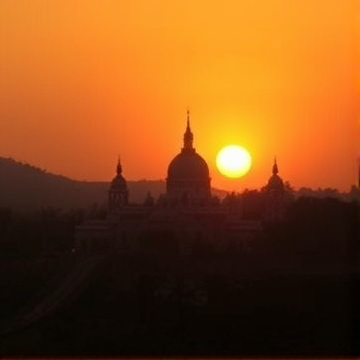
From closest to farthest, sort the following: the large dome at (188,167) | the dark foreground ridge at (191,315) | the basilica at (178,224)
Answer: the dark foreground ridge at (191,315)
the basilica at (178,224)
the large dome at (188,167)

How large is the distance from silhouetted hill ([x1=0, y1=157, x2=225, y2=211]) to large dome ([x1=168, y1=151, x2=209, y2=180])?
51.4 m

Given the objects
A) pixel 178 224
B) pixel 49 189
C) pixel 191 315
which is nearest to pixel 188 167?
pixel 178 224

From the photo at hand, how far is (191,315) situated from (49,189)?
84012mm

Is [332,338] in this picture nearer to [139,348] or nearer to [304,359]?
[304,359]

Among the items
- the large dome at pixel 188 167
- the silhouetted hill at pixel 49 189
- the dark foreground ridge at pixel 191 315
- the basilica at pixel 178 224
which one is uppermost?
the silhouetted hill at pixel 49 189

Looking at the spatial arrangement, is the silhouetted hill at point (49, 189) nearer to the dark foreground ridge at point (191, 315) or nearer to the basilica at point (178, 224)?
the basilica at point (178, 224)

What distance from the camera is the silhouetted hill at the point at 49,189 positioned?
102875mm

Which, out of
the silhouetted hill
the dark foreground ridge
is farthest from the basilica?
the silhouetted hill

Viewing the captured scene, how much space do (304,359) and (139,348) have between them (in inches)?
120

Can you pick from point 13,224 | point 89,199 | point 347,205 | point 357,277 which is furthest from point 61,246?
point 89,199

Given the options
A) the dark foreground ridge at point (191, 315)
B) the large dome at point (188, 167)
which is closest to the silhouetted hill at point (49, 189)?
the large dome at point (188, 167)

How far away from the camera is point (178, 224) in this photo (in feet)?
133

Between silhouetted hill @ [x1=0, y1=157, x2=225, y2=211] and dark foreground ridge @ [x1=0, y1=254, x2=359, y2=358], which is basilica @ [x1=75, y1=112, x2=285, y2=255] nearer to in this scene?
dark foreground ridge @ [x1=0, y1=254, x2=359, y2=358]

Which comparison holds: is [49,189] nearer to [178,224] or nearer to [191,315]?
[178,224]
